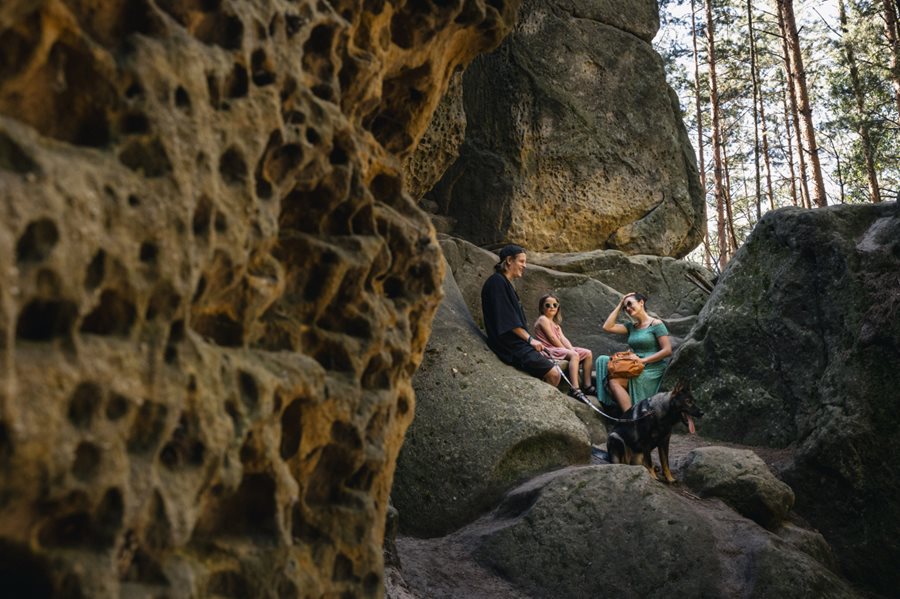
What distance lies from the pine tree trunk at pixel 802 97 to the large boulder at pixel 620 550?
10833 millimetres

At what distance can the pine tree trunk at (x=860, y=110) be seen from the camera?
19.6 meters

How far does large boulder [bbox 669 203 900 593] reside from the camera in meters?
8.52

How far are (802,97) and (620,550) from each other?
13531mm

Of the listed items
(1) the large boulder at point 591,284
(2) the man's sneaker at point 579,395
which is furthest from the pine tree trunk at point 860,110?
(2) the man's sneaker at point 579,395

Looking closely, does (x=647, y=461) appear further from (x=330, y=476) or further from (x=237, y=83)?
(x=237, y=83)

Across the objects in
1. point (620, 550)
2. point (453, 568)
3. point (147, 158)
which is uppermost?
point (147, 158)

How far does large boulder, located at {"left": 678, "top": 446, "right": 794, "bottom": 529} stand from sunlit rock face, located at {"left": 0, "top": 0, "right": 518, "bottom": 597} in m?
4.82

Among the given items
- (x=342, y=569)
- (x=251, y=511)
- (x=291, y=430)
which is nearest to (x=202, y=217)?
(x=291, y=430)

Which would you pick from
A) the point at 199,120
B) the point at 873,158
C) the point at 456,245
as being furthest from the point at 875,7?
the point at 199,120

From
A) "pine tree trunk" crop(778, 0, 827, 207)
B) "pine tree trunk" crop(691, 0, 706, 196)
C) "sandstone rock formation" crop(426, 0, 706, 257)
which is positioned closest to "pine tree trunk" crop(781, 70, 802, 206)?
"pine tree trunk" crop(691, 0, 706, 196)

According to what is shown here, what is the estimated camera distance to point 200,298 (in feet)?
11.0

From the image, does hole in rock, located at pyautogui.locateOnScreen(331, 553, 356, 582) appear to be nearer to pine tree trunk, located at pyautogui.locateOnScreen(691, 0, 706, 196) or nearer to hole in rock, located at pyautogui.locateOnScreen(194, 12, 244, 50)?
hole in rock, located at pyautogui.locateOnScreen(194, 12, 244, 50)

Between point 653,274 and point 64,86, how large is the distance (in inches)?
502

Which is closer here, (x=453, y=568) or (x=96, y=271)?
(x=96, y=271)
